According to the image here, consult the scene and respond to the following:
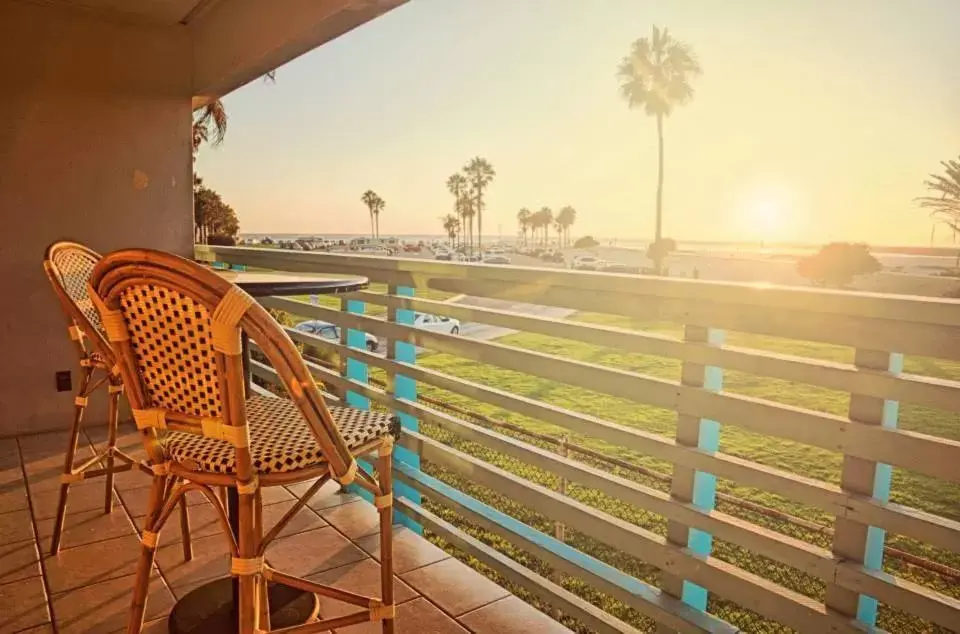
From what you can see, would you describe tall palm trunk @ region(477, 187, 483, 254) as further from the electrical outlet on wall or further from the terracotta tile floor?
the terracotta tile floor

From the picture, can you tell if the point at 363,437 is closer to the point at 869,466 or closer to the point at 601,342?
the point at 601,342

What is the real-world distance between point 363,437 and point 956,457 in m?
1.09

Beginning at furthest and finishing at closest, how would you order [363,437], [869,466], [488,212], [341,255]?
1. [488,212]
2. [341,255]
3. [363,437]
4. [869,466]

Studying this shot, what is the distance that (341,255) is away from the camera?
9.32ft

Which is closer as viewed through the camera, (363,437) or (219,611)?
(363,437)

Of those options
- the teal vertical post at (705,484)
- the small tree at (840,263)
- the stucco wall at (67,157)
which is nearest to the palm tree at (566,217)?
the small tree at (840,263)

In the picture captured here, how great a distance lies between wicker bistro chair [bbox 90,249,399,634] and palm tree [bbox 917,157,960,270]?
39874 millimetres

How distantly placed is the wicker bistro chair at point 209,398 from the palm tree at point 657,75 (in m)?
41.7

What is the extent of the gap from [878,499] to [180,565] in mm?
2020

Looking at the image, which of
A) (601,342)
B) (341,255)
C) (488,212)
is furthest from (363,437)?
(488,212)

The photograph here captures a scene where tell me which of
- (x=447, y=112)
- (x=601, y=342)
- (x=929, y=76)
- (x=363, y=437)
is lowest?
(x=363, y=437)

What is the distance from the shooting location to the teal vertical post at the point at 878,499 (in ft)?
4.10

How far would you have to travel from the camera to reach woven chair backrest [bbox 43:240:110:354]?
1979mm

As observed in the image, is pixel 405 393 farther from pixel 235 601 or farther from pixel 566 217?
pixel 566 217
